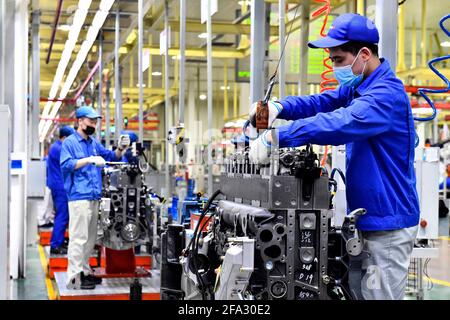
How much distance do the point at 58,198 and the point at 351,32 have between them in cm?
729

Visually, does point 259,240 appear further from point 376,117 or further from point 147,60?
point 147,60

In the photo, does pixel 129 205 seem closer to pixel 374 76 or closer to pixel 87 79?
pixel 374 76

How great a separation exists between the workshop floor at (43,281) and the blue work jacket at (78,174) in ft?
3.98

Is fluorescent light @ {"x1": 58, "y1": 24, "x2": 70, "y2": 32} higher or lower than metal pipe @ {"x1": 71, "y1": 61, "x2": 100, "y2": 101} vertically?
higher

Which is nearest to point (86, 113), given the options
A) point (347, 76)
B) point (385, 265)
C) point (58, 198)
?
point (58, 198)

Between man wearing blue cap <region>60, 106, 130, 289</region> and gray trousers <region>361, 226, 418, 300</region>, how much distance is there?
4.08 metres

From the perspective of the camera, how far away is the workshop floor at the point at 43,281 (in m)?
7.23

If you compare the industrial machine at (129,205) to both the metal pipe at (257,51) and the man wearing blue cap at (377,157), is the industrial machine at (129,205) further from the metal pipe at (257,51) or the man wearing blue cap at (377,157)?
the man wearing blue cap at (377,157)

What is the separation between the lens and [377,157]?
299 centimetres

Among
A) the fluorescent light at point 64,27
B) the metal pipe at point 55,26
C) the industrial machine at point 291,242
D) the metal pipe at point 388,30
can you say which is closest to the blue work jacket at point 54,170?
the metal pipe at point 55,26

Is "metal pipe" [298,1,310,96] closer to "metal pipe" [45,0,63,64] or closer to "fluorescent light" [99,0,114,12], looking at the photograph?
"fluorescent light" [99,0,114,12]

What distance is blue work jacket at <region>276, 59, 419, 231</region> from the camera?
9.21 feet

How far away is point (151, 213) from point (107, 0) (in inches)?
94.0

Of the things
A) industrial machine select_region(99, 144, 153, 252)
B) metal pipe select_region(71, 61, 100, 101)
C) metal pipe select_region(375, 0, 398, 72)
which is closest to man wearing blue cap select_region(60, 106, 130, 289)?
industrial machine select_region(99, 144, 153, 252)
